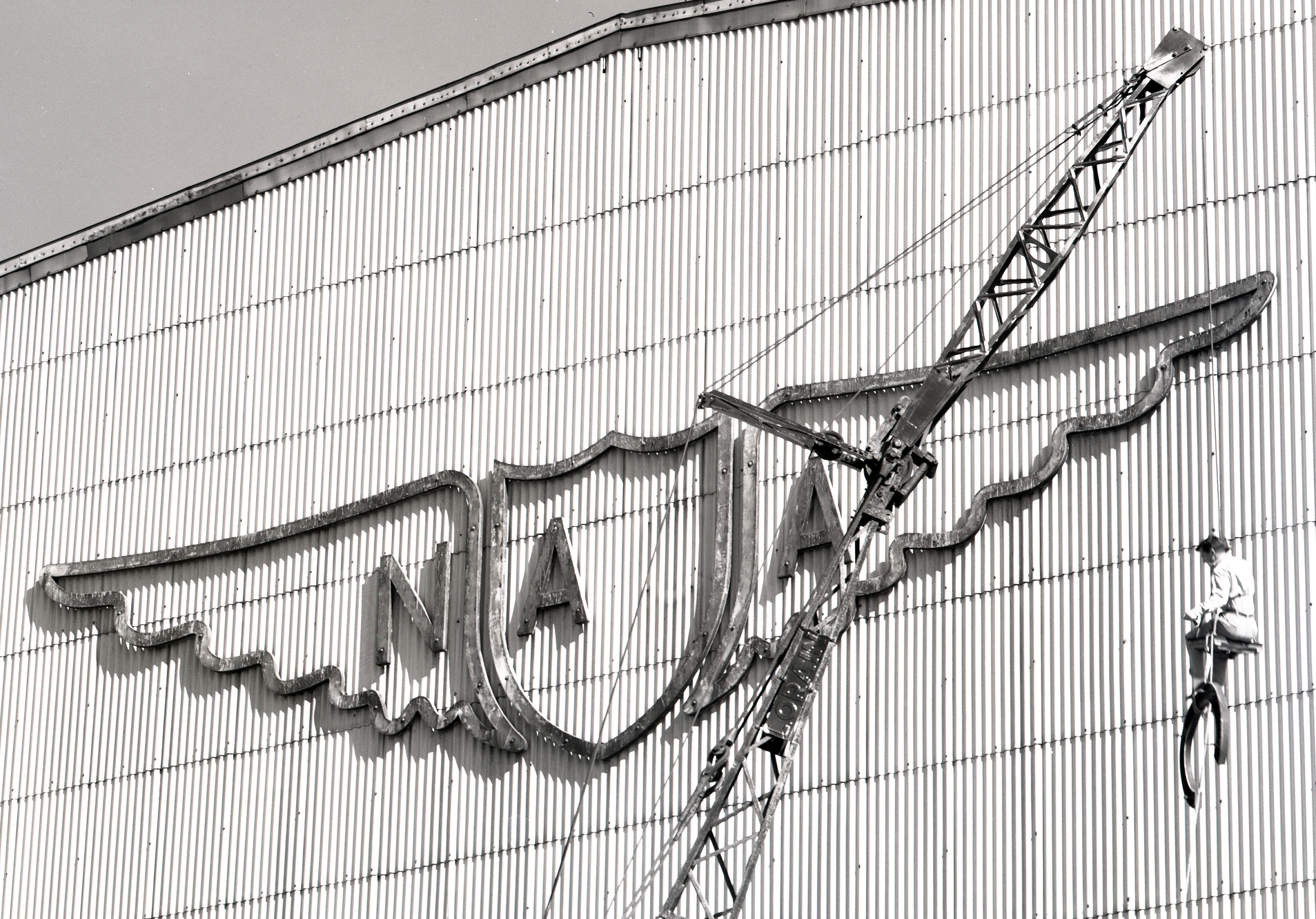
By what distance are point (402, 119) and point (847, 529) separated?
1509 cm

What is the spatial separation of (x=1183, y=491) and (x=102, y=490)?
24.8 m

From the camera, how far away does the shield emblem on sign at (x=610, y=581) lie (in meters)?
44.0

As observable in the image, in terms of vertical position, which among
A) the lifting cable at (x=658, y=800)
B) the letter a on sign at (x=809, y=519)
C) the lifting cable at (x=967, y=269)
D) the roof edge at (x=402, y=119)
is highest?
the roof edge at (x=402, y=119)

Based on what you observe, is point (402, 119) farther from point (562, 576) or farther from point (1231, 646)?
point (1231, 646)

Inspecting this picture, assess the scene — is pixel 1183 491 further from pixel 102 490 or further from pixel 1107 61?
pixel 102 490

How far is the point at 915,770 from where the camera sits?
40875mm

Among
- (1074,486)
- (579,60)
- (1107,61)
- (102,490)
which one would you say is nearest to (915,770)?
(1074,486)

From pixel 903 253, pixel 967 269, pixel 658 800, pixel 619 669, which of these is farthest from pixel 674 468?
pixel 967 269

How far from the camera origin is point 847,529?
4281 cm

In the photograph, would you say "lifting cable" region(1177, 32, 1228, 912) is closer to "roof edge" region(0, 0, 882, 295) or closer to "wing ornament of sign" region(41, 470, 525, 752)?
"roof edge" region(0, 0, 882, 295)

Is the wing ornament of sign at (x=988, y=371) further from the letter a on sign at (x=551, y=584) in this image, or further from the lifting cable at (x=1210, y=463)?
the letter a on sign at (x=551, y=584)

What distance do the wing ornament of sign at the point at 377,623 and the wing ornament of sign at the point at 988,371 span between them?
476 centimetres

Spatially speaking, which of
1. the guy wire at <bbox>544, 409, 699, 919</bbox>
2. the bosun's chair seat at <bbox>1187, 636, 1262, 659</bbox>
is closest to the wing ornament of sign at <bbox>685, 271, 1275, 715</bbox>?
the guy wire at <bbox>544, 409, 699, 919</bbox>

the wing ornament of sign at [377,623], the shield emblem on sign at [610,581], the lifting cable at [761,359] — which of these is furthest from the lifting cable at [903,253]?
the wing ornament of sign at [377,623]
